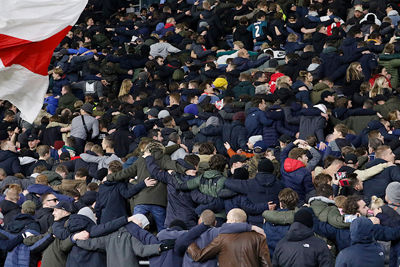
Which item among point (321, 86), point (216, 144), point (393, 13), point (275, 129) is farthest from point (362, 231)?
point (393, 13)

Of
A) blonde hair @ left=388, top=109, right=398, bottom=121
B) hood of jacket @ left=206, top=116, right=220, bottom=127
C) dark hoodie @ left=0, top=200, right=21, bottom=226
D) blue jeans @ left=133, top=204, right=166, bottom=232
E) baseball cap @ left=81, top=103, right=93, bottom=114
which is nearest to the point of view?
blue jeans @ left=133, top=204, right=166, bottom=232

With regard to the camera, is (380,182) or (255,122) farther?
(255,122)

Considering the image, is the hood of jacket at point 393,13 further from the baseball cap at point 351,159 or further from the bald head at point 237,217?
the bald head at point 237,217

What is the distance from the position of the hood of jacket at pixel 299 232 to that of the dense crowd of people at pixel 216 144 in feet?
0.05

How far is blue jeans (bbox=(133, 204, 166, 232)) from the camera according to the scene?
13781 millimetres

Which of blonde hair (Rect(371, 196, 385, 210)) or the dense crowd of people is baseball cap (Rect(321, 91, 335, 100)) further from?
blonde hair (Rect(371, 196, 385, 210))

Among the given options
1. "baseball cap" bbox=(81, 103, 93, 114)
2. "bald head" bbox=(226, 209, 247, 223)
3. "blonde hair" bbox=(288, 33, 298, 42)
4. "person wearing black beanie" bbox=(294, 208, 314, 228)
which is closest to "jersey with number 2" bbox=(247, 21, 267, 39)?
"blonde hair" bbox=(288, 33, 298, 42)

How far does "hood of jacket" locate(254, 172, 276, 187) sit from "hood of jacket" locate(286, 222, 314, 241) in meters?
1.85

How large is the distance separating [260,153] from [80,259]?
4082 millimetres

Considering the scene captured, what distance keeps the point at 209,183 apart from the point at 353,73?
659cm

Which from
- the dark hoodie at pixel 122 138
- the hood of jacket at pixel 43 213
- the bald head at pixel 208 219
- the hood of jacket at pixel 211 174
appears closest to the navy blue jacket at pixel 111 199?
the hood of jacket at pixel 43 213

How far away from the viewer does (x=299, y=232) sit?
10586mm

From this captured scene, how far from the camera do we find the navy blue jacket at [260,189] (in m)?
12.5

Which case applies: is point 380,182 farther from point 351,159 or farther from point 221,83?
point 221,83
